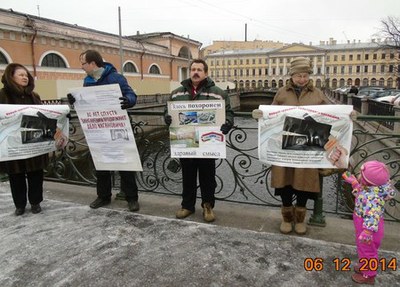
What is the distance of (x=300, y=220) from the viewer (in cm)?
337

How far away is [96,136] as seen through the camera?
13.2 feet

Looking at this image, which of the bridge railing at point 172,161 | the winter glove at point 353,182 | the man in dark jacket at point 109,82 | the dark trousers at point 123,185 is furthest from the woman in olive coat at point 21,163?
the winter glove at point 353,182

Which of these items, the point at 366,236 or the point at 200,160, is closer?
the point at 366,236

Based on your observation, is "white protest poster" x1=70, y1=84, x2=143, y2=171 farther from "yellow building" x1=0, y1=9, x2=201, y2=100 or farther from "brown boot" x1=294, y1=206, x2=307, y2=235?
"yellow building" x1=0, y1=9, x2=201, y2=100

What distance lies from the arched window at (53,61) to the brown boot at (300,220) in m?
25.9

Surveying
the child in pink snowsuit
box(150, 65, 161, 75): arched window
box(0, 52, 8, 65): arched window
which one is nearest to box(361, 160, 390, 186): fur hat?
the child in pink snowsuit

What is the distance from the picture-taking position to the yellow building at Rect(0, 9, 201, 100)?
21.3m

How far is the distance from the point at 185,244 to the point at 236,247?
489 mm

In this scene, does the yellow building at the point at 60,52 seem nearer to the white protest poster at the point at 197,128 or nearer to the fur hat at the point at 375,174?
the white protest poster at the point at 197,128

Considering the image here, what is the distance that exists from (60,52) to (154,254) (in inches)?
1059

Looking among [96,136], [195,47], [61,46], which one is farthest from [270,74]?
[96,136]

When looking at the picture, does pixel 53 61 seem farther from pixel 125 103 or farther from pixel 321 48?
pixel 321 48
